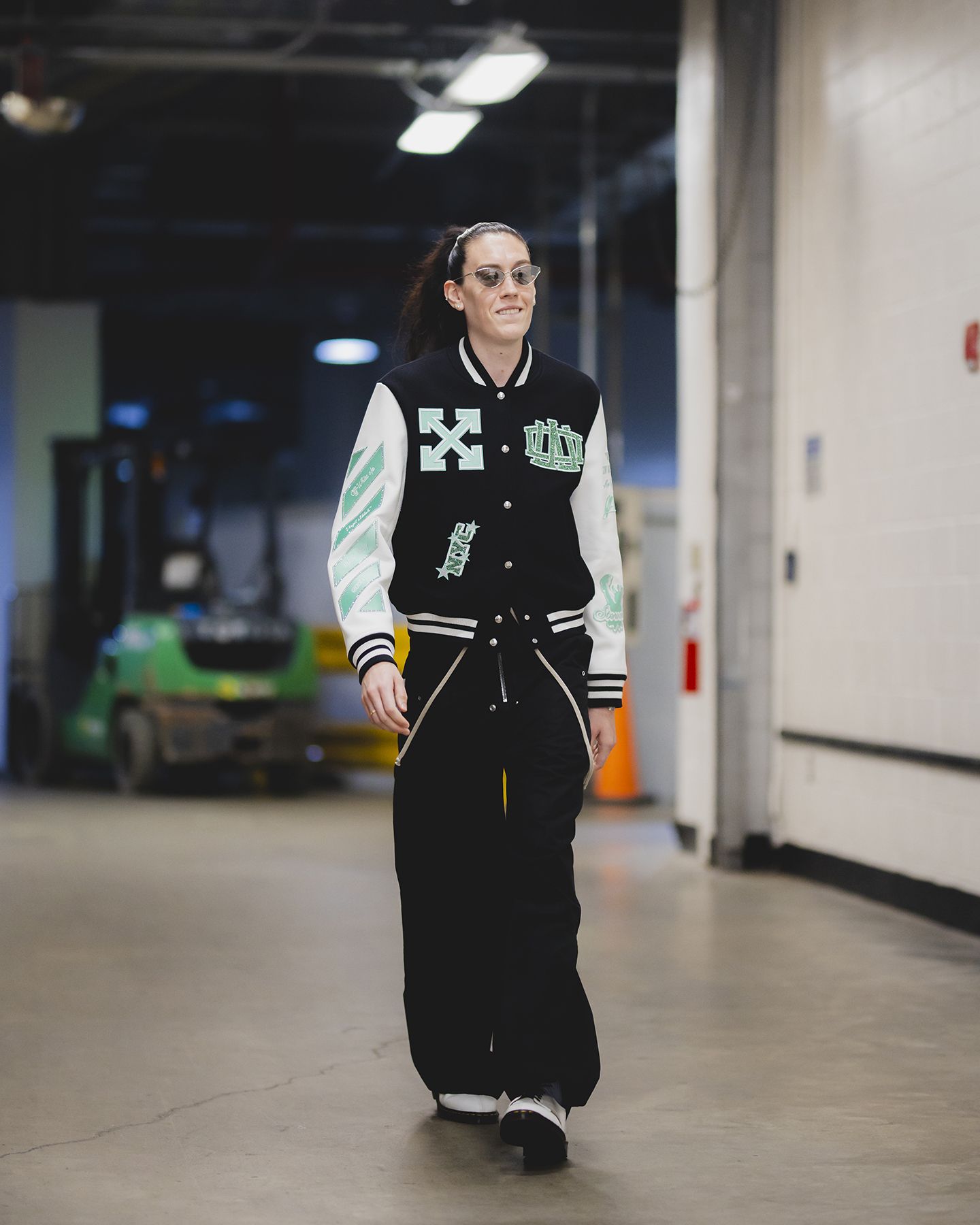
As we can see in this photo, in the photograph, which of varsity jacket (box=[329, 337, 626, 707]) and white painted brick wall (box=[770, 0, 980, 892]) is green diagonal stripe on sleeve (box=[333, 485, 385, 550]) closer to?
varsity jacket (box=[329, 337, 626, 707])

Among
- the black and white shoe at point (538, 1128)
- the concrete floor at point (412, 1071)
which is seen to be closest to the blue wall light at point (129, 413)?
the concrete floor at point (412, 1071)

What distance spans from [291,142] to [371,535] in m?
10.6

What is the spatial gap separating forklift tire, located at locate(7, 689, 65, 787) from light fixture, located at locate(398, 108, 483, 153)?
541cm

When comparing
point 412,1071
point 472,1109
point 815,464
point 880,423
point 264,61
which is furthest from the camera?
point 264,61

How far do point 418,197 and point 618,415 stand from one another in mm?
3399

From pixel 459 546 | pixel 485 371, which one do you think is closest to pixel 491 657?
pixel 459 546

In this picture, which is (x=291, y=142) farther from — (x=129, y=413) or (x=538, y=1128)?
(x=129, y=413)

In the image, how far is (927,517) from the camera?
6.68 metres

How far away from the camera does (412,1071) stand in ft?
14.0

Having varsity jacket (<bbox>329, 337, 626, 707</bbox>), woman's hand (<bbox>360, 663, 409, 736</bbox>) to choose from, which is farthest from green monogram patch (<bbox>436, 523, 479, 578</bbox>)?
woman's hand (<bbox>360, 663, 409, 736</bbox>)

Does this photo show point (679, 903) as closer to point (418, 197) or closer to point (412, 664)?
point (412, 664)

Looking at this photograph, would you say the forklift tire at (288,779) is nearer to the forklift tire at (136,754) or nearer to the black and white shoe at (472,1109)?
the forklift tire at (136,754)

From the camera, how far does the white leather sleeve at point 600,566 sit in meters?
3.69

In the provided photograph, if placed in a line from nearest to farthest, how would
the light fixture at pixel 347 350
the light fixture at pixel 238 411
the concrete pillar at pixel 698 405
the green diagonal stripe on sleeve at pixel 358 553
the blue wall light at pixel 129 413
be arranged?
1. the green diagonal stripe on sleeve at pixel 358 553
2. the concrete pillar at pixel 698 405
3. the light fixture at pixel 347 350
4. the light fixture at pixel 238 411
5. the blue wall light at pixel 129 413
